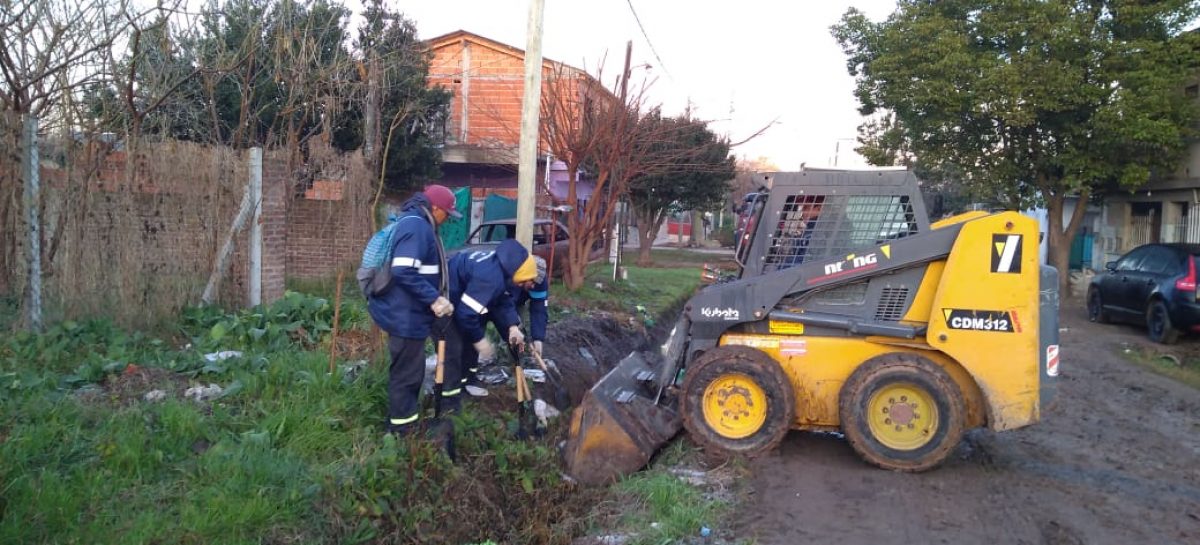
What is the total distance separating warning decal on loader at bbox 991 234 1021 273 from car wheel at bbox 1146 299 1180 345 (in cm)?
820

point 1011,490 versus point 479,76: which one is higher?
point 479,76

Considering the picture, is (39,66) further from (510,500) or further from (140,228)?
(510,500)

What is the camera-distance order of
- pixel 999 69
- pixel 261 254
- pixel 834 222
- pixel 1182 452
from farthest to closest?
pixel 999 69
pixel 261 254
pixel 1182 452
pixel 834 222

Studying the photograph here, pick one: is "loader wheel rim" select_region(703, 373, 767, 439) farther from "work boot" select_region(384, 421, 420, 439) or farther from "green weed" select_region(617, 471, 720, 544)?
"work boot" select_region(384, 421, 420, 439)

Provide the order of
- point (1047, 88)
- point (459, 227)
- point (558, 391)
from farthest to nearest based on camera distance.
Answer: point (459, 227) < point (1047, 88) < point (558, 391)

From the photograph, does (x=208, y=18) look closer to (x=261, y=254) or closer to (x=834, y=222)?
(x=261, y=254)

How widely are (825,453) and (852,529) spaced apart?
5.38 ft

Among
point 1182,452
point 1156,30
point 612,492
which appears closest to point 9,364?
point 612,492

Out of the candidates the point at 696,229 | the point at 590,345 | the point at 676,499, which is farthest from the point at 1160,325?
the point at 696,229

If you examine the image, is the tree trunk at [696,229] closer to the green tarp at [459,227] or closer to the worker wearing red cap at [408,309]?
the green tarp at [459,227]

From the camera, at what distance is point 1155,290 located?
42.6 feet

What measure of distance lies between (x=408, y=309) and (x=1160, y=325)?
11.6 meters

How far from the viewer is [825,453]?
6.85m

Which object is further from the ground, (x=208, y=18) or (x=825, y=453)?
(x=208, y=18)
